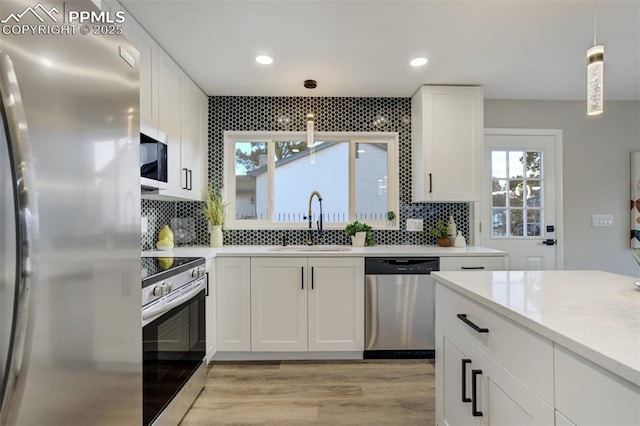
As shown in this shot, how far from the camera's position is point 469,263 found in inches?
105

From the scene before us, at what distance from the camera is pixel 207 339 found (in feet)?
7.95

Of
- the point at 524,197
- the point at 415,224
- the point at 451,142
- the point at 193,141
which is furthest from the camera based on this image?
the point at 524,197

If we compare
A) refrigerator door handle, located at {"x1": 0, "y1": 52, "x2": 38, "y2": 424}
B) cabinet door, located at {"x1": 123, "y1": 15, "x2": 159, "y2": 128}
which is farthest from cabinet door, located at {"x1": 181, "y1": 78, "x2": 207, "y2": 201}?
refrigerator door handle, located at {"x1": 0, "y1": 52, "x2": 38, "y2": 424}

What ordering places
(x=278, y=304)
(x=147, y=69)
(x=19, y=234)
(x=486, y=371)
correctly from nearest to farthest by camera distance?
(x=19, y=234), (x=486, y=371), (x=147, y=69), (x=278, y=304)

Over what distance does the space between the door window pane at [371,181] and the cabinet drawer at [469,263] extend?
2.80 feet

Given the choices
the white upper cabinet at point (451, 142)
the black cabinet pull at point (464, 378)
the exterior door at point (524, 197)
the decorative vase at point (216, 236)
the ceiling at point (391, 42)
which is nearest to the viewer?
the black cabinet pull at point (464, 378)

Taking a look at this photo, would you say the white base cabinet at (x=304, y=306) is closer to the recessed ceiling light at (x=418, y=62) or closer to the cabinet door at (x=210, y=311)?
the cabinet door at (x=210, y=311)

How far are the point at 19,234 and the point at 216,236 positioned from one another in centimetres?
246

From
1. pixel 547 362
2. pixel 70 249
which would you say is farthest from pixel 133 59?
pixel 547 362

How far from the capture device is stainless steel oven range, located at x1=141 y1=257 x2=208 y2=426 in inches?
55.5

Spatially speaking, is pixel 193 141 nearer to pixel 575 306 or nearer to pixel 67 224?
pixel 67 224

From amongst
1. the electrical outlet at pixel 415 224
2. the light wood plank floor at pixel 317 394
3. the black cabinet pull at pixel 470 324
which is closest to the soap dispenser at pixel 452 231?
the electrical outlet at pixel 415 224

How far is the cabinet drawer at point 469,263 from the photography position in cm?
264

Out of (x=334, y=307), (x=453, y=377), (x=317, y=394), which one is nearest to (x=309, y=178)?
(x=334, y=307)
